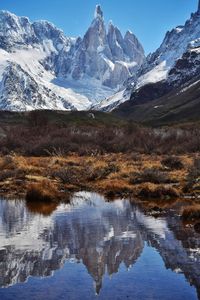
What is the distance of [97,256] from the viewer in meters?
19.0

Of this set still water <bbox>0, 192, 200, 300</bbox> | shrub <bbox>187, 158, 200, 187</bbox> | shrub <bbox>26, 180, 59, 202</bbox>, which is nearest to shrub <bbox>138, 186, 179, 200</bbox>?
shrub <bbox>187, 158, 200, 187</bbox>

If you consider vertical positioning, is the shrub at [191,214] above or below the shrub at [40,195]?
below

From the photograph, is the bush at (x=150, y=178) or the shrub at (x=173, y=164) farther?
the shrub at (x=173, y=164)

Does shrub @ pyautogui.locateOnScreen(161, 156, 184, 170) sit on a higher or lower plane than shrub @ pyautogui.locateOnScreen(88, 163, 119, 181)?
higher

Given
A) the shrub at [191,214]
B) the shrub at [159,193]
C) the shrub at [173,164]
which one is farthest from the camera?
the shrub at [173,164]

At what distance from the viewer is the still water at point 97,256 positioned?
1530cm

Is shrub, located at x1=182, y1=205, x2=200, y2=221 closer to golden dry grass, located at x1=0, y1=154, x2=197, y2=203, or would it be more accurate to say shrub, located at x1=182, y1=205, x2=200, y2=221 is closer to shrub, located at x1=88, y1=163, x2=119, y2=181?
golden dry grass, located at x1=0, y1=154, x2=197, y2=203

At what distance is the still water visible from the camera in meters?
15.3

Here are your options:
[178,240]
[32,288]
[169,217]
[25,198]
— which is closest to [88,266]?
[32,288]

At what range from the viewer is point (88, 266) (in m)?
17.9

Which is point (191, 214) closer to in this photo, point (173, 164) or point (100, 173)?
point (100, 173)

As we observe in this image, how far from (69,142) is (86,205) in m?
63.8

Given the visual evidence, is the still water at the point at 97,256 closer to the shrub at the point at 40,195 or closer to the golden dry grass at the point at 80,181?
the shrub at the point at 40,195

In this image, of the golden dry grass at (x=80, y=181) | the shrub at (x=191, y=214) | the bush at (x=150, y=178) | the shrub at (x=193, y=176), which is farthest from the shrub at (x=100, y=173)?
the shrub at (x=191, y=214)
